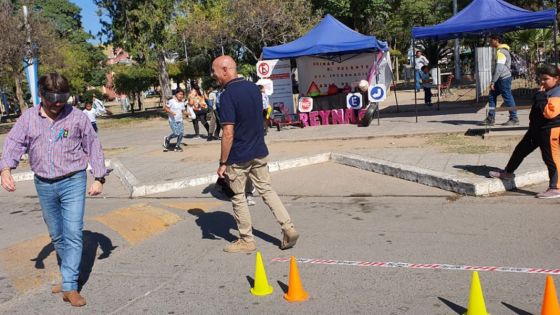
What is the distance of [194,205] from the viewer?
307 inches

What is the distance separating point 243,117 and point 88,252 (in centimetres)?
232

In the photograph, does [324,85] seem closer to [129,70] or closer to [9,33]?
[9,33]

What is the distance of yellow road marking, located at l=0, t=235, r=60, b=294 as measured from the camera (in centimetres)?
497

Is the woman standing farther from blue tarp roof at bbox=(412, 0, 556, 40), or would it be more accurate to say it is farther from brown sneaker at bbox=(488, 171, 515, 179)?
brown sneaker at bbox=(488, 171, 515, 179)

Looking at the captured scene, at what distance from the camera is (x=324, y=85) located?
18.8 metres

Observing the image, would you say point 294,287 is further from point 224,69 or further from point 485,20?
point 485,20

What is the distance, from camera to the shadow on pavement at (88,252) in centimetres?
517

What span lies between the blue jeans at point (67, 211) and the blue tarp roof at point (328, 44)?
1160 centimetres

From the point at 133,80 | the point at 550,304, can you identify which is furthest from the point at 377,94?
the point at 133,80

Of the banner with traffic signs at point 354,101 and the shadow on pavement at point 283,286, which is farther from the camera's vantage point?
the banner with traffic signs at point 354,101

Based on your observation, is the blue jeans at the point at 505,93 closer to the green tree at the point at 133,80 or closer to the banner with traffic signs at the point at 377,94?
the banner with traffic signs at the point at 377,94

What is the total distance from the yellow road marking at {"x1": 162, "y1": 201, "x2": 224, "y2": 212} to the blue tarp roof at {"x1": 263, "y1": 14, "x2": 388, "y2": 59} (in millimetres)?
8398

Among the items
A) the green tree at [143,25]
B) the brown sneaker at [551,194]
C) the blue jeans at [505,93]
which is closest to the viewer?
the brown sneaker at [551,194]

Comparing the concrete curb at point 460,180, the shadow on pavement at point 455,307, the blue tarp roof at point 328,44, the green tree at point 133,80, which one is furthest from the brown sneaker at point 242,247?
the green tree at point 133,80
